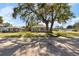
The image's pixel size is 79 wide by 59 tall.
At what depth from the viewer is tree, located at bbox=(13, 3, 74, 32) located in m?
3.02

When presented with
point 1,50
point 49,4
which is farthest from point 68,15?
point 1,50

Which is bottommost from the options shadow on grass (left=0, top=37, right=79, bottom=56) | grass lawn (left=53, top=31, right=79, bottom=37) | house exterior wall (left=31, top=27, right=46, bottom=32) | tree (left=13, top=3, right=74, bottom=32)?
shadow on grass (left=0, top=37, right=79, bottom=56)

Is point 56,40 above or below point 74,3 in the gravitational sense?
below

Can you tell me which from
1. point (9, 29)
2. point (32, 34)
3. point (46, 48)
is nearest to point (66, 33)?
point (46, 48)

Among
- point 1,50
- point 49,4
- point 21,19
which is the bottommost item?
point 1,50

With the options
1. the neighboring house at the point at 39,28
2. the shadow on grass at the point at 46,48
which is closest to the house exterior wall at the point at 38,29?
the neighboring house at the point at 39,28

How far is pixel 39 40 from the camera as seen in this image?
3.05m

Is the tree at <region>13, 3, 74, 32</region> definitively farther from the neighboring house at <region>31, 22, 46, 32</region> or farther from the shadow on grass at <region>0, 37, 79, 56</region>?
Result: the shadow on grass at <region>0, 37, 79, 56</region>

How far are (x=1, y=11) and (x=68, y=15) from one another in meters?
0.94

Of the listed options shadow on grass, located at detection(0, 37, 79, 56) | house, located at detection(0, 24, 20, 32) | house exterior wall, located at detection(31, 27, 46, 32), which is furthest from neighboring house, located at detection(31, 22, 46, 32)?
house, located at detection(0, 24, 20, 32)

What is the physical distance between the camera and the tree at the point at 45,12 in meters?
3.02

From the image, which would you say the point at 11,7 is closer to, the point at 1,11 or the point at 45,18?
the point at 1,11

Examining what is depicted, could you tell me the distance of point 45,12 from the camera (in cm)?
306

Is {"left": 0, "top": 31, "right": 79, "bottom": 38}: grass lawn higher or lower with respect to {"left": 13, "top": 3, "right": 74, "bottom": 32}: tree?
lower
